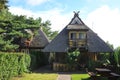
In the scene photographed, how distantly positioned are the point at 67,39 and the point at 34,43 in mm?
8958

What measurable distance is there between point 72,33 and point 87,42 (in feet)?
7.81

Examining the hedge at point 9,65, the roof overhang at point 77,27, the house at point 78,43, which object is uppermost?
the roof overhang at point 77,27

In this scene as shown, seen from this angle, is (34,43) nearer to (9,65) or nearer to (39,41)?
(39,41)

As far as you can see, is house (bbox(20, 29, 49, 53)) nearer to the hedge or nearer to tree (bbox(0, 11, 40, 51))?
tree (bbox(0, 11, 40, 51))

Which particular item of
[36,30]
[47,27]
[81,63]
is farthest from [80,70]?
[47,27]

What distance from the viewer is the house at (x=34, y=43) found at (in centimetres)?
4719

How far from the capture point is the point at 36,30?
48125mm

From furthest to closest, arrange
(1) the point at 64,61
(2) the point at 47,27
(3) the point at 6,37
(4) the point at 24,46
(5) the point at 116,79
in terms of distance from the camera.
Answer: (2) the point at 47,27
(4) the point at 24,46
(1) the point at 64,61
(3) the point at 6,37
(5) the point at 116,79

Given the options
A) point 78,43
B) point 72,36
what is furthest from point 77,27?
point 78,43

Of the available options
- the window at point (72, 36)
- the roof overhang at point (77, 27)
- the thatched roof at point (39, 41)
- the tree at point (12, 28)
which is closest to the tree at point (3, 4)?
the tree at point (12, 28)

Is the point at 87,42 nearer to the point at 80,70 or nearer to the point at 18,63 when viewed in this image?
the point at 80,70

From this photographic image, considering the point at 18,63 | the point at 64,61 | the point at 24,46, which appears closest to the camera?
the point at 18,63

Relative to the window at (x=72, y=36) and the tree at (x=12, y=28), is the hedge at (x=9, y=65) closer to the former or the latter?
the tree at (x=12, y=28)

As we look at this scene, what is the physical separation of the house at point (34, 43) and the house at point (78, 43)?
7.35 metres
